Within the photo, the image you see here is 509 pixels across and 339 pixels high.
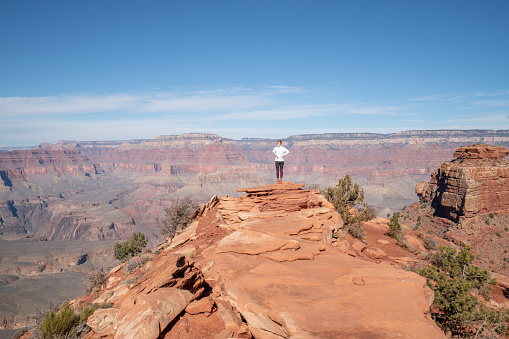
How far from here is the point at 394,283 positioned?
672 centimetres

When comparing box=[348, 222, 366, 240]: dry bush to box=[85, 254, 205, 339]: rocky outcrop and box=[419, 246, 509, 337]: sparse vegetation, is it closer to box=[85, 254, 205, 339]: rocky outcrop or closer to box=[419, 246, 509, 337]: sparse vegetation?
box=[419, 246, 509, 337]: sparse vegetation

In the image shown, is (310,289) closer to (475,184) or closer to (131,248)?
(131,248)

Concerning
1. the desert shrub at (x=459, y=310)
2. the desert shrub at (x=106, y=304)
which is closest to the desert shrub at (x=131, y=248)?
the desert shrub at (x=106, y=304)

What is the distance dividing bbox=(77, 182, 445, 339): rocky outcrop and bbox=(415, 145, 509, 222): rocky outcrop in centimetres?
4369

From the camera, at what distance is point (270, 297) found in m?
6.17

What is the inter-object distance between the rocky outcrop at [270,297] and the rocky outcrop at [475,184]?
4369 centimetres

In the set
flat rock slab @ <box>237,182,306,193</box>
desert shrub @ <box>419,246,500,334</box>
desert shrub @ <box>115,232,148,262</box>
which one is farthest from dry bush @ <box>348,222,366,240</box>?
desert shrub @ <box>115,232,148,262</box>

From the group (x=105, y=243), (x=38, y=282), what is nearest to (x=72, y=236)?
(x=105, y=243)

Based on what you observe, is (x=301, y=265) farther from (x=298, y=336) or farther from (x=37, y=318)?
(x=37, y=318)

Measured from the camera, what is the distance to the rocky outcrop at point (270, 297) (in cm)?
517

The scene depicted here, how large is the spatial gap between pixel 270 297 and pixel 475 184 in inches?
1922

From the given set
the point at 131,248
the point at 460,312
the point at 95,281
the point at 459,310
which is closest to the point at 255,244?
the point at 459,310

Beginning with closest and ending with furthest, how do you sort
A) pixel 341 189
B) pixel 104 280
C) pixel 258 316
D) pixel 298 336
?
pixel 298 336 → pixel 258 316 → pixel 104 280 → pixel 341 189

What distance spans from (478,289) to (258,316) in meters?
13.2
